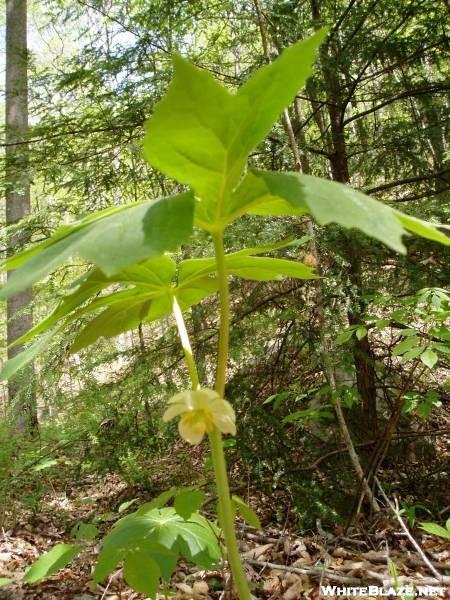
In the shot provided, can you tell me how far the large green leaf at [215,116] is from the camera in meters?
0.58

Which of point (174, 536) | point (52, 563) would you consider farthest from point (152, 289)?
point (52, 563)

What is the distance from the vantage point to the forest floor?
2172 millimetres

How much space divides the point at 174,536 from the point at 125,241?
103 centimetres

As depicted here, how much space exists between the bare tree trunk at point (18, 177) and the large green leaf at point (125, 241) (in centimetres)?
286

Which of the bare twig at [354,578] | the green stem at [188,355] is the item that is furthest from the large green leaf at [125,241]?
the bare twig at [354,578]

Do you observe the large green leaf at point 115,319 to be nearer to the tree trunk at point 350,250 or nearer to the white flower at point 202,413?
the white flower at point 202,413

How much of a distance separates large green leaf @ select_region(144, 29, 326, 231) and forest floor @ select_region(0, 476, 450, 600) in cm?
178

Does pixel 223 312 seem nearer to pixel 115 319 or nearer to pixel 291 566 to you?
pixel 115 319

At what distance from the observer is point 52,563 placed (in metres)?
1.41

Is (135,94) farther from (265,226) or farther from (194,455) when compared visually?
(194,455)

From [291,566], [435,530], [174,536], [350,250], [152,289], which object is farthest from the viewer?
[350,250]

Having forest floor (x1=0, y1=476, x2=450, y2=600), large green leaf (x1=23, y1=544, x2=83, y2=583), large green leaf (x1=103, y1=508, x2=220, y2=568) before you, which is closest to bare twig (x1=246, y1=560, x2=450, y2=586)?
forest floor (x1=0, y1=476, x2=450, y2=600)

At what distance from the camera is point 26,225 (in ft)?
13.9

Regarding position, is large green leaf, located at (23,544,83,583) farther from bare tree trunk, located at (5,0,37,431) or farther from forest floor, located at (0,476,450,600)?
bare tree trunk, located at (5,0,37,431)
